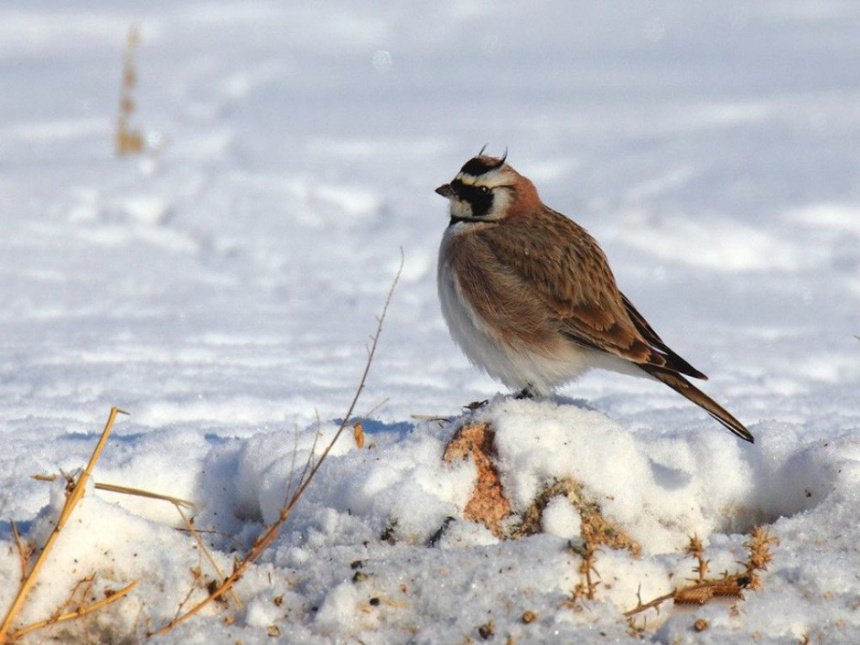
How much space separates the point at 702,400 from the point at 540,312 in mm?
669

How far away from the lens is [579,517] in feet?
12.1

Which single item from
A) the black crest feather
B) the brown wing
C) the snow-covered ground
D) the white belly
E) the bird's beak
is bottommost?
the snow-covered ground

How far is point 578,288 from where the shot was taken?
4.61 m

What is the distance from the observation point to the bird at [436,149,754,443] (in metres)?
4.50

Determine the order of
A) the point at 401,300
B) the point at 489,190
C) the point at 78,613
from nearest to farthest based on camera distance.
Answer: the point at 78,613 < the point at 489,190 < the point at 401,300

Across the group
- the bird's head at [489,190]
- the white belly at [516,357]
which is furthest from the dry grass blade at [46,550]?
the bird's head at [489,190]

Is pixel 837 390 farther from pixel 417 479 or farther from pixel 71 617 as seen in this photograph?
pixel 71 617

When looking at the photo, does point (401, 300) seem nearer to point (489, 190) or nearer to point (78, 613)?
point (489, 190)

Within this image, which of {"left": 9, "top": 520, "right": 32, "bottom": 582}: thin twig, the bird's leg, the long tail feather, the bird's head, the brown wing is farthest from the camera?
the bird's head

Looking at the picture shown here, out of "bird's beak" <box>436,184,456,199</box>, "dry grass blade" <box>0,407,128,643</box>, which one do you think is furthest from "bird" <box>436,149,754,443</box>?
"dry grass blade" <box>0,407,128,643</box>

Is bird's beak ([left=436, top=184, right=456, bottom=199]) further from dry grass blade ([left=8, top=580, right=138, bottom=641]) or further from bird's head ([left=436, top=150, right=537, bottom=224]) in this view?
dry grass blade ([left=8, top=580, right=138, bottom=641])

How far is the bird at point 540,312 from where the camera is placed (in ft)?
14.8

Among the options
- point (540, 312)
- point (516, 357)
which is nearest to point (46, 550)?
point (516, 357)

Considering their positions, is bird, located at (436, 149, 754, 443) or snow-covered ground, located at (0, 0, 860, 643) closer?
snow-covered ground, located at (0, 0, 860, 643)
